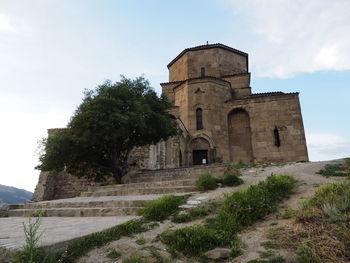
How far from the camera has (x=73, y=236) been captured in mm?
3350

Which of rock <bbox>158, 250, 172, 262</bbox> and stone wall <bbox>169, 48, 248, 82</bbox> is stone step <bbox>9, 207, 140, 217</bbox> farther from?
stone wall <bbox>169, 48, 248, 82</bbox>

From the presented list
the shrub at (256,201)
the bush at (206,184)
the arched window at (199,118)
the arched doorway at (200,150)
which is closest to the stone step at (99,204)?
the bush at (206,184)

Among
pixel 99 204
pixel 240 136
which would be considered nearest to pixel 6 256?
pixel 99 204

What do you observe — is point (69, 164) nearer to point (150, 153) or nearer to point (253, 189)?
point (150, 153)

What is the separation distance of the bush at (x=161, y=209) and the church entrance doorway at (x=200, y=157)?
582 inches

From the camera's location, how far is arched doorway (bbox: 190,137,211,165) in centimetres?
1962

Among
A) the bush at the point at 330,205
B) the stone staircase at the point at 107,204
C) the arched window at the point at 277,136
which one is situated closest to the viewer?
the bush at the point at 330,205

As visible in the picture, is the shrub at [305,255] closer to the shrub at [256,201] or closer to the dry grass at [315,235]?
the dry grass at [315,235]

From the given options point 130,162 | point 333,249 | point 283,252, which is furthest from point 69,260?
point 130,162

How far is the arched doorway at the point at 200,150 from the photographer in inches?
773

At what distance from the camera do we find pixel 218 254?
3090 millimetres

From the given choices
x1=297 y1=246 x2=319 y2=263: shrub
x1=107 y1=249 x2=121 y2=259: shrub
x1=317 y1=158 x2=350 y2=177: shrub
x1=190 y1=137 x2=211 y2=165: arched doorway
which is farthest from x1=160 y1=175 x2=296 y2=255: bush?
x1=190 y1=137 x2=211 y2=165: arched doorway

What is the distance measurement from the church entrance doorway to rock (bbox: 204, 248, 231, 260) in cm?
1658

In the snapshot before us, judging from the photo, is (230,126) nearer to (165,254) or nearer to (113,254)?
(165,254)
